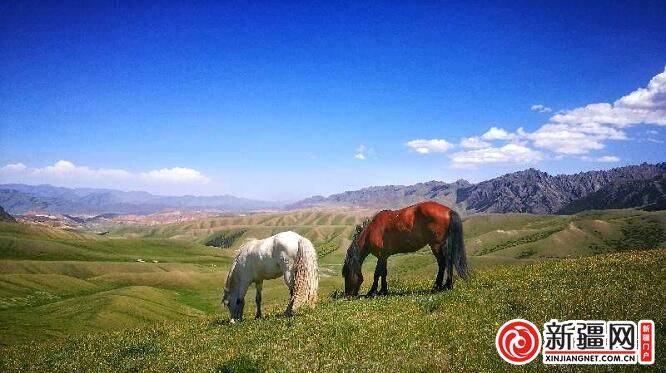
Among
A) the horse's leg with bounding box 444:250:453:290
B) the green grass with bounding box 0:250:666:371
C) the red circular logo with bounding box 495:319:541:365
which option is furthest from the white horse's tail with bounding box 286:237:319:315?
the red circular logo with bounding box 495:319:541:365

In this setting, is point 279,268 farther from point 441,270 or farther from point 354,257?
point 441,270

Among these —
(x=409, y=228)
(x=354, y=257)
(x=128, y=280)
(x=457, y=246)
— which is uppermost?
(x=409, y=228)

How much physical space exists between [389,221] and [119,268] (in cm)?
16070

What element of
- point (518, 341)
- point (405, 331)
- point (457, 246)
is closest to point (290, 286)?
point (405, 331)

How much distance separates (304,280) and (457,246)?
5.86 meters

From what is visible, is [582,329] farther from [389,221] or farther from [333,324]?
[389,221]

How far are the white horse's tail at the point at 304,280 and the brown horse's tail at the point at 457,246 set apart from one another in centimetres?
514

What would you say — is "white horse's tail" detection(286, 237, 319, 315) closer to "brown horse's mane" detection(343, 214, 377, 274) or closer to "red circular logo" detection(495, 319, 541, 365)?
"brown horse's mane" detection(343, 214, 377, 274)

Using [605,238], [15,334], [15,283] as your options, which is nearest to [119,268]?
[15,283]

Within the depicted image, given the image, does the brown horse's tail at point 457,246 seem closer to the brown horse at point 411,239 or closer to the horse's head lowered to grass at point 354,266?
the brown horse at point 411,239

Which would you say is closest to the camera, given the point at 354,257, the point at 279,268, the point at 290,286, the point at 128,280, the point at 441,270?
the point at 290,286

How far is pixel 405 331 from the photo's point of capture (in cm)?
1112

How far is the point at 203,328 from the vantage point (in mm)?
17766

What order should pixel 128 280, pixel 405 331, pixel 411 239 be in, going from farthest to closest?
pixel 128 280 → pixel 411 239 → pixel 405 331
